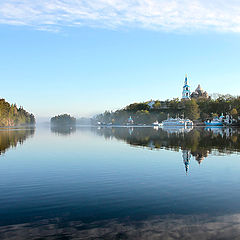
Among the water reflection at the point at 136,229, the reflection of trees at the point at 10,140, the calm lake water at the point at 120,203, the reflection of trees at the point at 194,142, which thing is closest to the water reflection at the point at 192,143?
the reflection of trees at the point at 194,142

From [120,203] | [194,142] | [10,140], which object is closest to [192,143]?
[194,142]

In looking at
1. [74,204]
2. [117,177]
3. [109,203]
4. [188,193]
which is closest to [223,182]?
[188,193]

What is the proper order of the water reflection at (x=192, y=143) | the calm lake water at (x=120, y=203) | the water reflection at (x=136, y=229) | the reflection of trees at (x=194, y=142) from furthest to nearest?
1. the reflection of trees at (x=194, y=142)
2. the water reflection at (x=192, y=143)
3. the calm lake water at (x=120, y=203)
4. the water reflection at (x=136, y=229)

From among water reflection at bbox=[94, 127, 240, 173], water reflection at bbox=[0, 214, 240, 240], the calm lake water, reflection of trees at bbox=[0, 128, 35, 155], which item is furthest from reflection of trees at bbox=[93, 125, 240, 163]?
reflection of trees at bbox=[0, 128, 35, 155]

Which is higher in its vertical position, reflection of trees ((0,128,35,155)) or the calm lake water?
reflection of trees ((0,128,35,155))

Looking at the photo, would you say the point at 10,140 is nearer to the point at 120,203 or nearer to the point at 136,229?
the point at 120,203

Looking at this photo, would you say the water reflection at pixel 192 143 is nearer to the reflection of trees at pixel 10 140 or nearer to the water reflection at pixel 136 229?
the water reflection at pixel 136 229

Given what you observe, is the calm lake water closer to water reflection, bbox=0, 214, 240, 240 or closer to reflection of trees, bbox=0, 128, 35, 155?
water reflection, bbox=0, 214, 240, 240

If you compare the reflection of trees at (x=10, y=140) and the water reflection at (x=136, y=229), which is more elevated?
the reflection of trees at (x=10, y=140)

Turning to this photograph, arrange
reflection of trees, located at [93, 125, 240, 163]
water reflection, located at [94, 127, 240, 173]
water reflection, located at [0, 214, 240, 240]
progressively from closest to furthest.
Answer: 1. water reflection, located at [0, 214, 240, 240]
2. water reflection, located at [94, 127, 240, 173]
3. reflection of trees, located at [93, 125, 240, 163]

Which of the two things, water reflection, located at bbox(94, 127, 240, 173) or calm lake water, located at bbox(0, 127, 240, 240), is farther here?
water reflection, located at bbox(94, 127, 240, 173)

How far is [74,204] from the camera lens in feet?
46.3

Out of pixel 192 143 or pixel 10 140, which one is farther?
pixel 10 140

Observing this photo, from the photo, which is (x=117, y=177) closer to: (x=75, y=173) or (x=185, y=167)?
(x=75, y=173)
